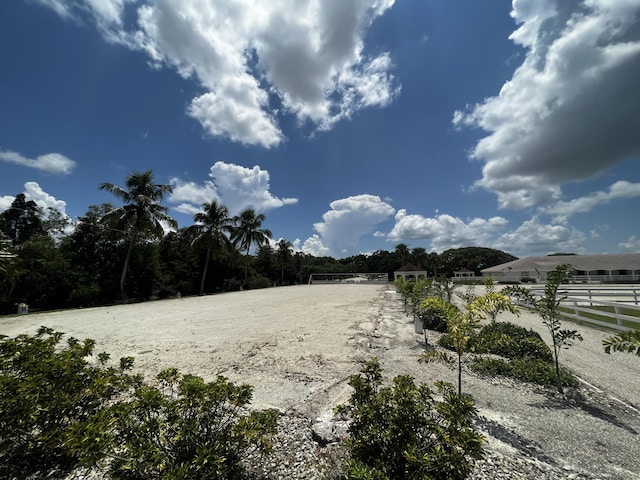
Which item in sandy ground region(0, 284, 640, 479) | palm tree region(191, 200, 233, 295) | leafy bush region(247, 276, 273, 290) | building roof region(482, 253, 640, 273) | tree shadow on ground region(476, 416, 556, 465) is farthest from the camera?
building roof region(482, 253, 640, 273)

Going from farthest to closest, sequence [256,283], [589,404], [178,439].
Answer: [256,283]
[589,404]
[178,439]

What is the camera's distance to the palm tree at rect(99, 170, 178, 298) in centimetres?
1711

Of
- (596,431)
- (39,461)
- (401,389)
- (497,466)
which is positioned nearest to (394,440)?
(401,389)

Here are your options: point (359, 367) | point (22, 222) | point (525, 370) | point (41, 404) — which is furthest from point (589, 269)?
point (22, 222)

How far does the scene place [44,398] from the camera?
223 cm

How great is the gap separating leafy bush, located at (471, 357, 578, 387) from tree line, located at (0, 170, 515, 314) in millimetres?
8645

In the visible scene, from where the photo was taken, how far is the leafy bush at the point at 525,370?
4.22m

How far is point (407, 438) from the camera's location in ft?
6.73

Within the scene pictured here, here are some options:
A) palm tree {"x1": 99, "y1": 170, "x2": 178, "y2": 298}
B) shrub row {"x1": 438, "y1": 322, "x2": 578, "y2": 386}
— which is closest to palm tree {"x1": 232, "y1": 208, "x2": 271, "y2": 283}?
palm tree {"x1": 99, "y1": 170, "x2": 178, "y2": 298}

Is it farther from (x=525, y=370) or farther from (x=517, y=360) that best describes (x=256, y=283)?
(x=525, y=370)

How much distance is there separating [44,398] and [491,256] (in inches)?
3493

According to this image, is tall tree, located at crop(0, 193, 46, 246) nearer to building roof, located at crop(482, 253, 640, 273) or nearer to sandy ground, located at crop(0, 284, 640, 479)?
sandy ground, located at crop(0, 284, 640, 479)

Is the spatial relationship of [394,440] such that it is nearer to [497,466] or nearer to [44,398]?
[497,466]

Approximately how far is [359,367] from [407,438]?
2.81 metres
